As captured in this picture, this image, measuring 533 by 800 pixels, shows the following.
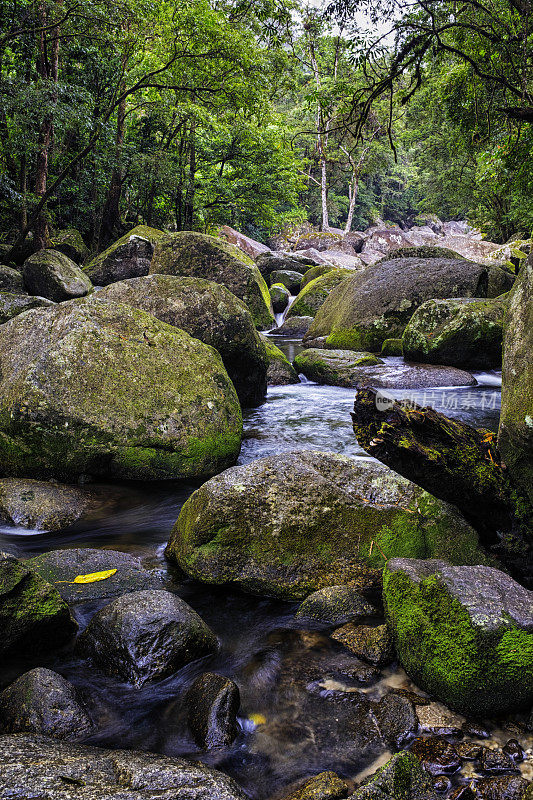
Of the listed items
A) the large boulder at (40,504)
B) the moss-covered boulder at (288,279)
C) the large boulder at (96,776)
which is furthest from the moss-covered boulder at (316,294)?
the large boulder at (96,776)

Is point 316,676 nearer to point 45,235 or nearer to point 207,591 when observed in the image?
point 207,591

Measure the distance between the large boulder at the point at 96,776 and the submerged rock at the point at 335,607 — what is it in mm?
1395

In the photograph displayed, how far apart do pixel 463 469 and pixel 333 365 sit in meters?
7.08

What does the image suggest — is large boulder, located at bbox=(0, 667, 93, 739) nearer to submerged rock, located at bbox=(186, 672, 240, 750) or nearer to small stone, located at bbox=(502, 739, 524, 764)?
submerged rock, located at bbox=(186, 672, 240, 750)

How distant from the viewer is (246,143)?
2116cm

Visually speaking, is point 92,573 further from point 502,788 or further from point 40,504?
point 502,788

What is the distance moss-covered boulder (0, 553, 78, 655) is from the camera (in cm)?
275

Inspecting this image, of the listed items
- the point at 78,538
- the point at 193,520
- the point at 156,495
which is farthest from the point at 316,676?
the point at 156,495

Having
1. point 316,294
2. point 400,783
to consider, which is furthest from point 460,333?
point 400,783

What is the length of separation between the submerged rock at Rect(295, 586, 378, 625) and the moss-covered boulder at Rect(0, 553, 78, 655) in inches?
59.2

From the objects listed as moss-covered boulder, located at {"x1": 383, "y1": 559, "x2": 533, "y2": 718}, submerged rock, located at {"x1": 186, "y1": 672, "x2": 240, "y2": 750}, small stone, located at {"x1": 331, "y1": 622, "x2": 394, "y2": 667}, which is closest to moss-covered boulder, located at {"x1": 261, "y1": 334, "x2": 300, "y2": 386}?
small stone, located at {"x1": 331, "y1": 622, "x2": 394, "y2": 667}

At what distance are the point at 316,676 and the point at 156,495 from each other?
9.49ft

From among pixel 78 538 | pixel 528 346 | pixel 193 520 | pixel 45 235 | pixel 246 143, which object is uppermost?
pixel 246 143

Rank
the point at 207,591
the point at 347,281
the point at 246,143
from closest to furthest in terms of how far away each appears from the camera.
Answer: the point at 207,591
the point at 347,281
the point at 246,143
